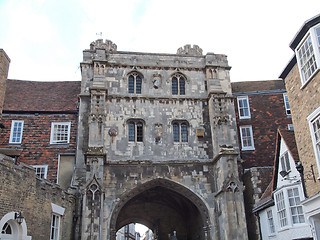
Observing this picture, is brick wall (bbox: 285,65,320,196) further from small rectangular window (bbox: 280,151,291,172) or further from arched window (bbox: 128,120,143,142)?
arched window (bbox: 128,120,143,142)

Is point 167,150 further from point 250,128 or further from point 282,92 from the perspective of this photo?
point 282,92

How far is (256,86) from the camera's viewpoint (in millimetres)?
26609

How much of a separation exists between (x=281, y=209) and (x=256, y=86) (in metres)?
12.4

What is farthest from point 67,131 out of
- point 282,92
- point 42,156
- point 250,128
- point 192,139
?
point 282,92

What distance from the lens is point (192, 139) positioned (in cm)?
2175

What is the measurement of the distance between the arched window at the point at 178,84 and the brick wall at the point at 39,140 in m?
6.37

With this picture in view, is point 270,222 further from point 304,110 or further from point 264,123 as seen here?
point 264,123

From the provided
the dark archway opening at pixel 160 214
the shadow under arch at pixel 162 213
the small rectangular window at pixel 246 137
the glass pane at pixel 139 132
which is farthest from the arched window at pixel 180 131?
the dark archway opening at pixel 160 214

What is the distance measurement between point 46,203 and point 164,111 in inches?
367

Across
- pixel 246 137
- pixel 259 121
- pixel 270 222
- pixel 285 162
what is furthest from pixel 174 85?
pixel 270 222

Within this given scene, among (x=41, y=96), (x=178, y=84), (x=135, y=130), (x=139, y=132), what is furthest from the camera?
(x=41, y=96)

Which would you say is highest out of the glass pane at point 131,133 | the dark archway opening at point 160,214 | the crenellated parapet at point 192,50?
the crenellated parapet at point 192,50

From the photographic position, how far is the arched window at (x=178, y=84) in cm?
2318

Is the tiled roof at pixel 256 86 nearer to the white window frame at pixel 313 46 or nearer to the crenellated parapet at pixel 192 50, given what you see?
the crenellated parapet at pixel 192 50
